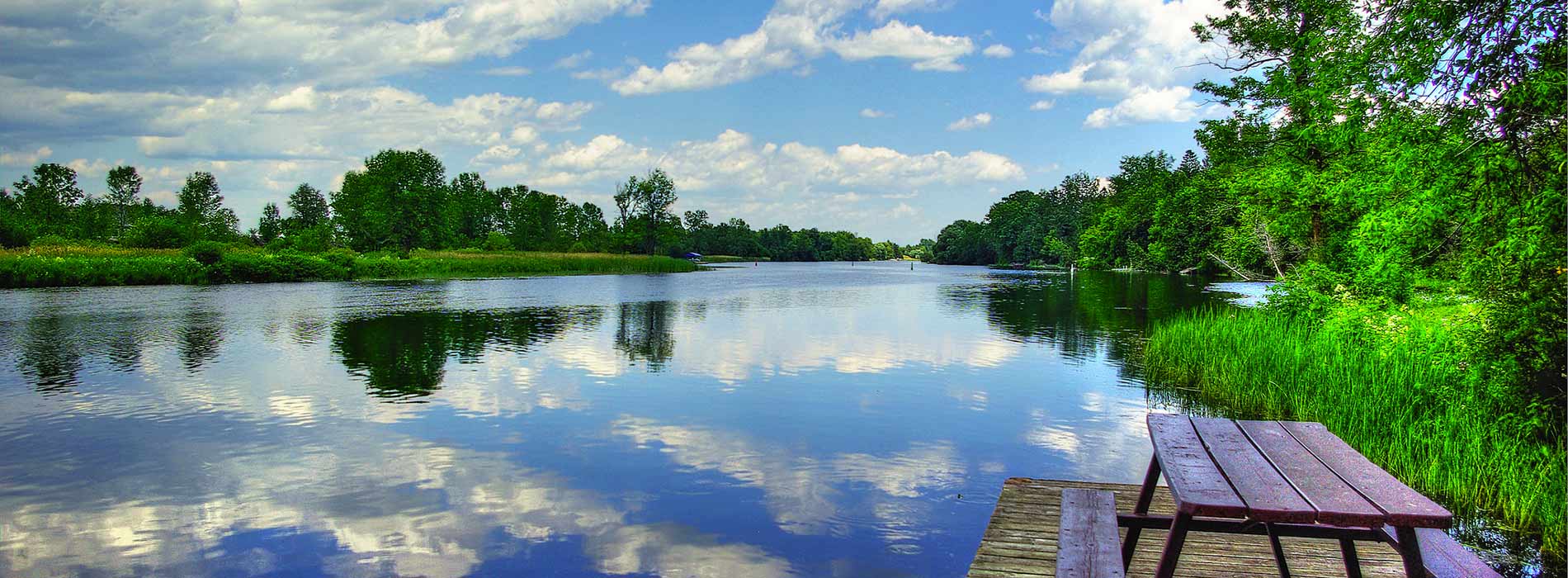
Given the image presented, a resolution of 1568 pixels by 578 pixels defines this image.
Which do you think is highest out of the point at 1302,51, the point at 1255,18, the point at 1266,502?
the point at 1255,18

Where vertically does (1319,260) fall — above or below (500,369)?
above

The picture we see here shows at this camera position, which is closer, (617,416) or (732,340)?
(617,416)

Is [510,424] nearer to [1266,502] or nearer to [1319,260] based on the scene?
[1266,502]

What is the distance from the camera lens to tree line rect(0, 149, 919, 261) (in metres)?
69.7

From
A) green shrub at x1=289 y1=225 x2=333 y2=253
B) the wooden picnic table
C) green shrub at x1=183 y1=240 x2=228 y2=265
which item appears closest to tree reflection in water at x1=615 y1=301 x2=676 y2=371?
the wooden picnic table

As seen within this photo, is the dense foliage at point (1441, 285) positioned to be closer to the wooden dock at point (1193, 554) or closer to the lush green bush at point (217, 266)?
the wooden dock at point (1193, 554)

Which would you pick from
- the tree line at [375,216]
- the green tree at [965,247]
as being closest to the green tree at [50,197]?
the tree line at [375,216]

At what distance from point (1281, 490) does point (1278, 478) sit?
0.20 m

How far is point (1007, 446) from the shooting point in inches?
402

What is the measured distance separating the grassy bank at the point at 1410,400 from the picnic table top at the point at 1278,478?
3.89m

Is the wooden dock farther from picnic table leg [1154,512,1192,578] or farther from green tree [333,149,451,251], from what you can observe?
green tree [333,149,451,251]

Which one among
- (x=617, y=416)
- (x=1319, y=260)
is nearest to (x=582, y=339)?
(x=617, y=416)

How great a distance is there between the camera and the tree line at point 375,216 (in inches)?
2744

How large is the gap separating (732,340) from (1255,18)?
19783mm
